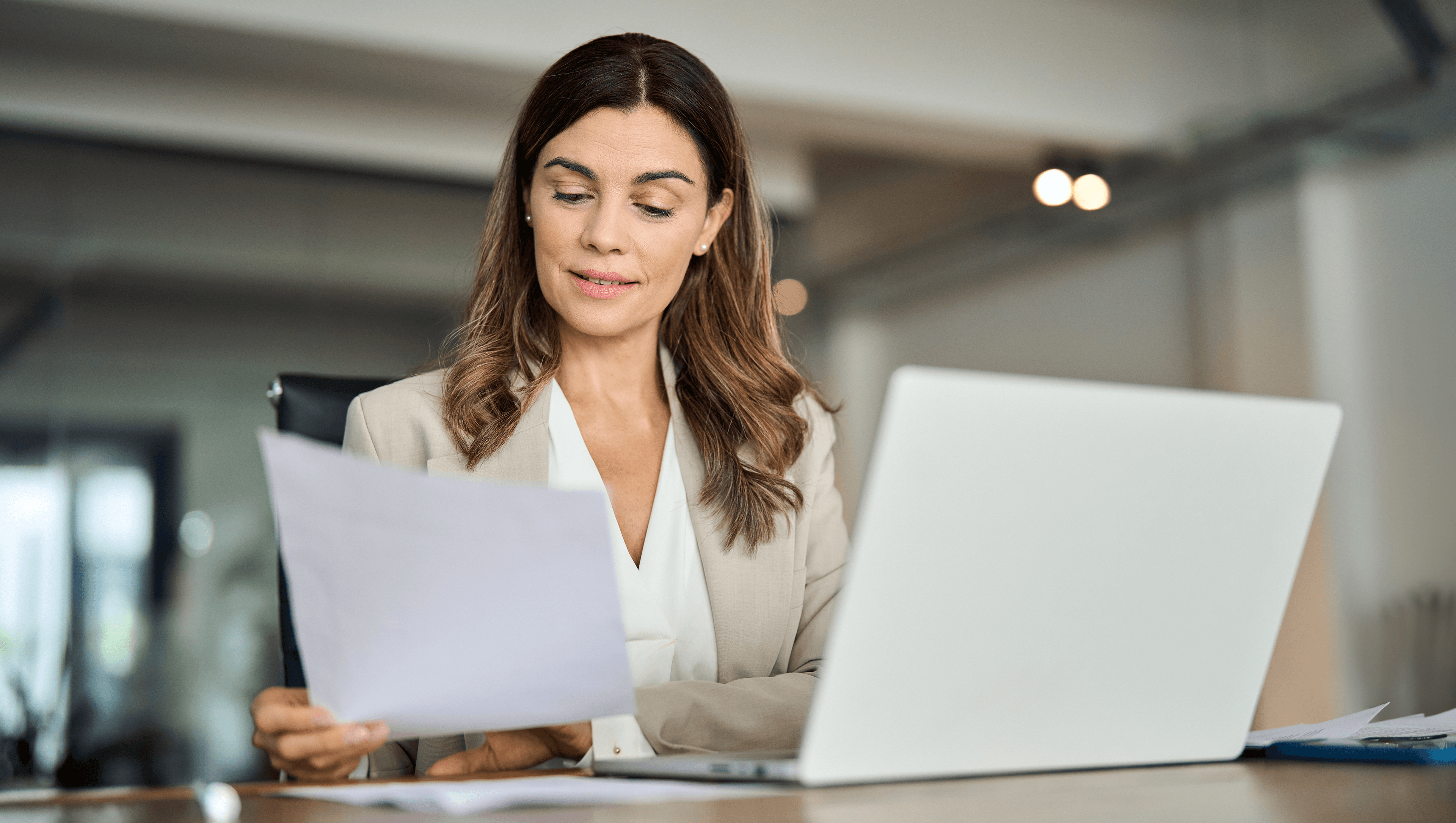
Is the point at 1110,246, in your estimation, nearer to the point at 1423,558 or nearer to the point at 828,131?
the point at 828,131

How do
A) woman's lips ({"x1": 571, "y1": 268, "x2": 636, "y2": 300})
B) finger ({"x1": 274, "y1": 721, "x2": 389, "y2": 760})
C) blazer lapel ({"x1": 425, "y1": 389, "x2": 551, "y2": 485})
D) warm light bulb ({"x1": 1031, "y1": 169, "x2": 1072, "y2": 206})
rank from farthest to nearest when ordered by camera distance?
warm light bulb ({"x1": 1031, "y1": 169, "x2": 1072, "y2": 206})
woman's lips ({"x1": 571, "y1": 268, "x2": 636, "y2": 300})
blazer lapel ({"x1": 425, "y1": 389, "x2": 551, "y2": 485})
finger ({"x1": 274, "y1": 721, "x2": 389, "y2": 760})

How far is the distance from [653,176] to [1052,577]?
98 cm

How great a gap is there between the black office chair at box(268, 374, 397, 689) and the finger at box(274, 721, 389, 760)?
2.14ft

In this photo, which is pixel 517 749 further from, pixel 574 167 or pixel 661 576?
pixel 574 167

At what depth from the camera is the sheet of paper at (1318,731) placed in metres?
0.94

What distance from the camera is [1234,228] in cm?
463

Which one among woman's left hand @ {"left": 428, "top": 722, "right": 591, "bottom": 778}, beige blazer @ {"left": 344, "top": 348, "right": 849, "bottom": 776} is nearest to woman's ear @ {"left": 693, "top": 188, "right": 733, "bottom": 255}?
beige blazer @ {"left": 344, "top": 348, "right": 849, "bottom": 776}

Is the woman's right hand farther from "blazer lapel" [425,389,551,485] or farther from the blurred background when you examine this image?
the blurred background

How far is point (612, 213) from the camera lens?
4.93ft

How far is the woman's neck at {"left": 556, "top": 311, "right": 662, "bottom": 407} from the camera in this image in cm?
170

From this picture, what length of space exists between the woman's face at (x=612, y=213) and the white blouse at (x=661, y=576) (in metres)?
0.14

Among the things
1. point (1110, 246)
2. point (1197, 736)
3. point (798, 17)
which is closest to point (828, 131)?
point (798, 17)

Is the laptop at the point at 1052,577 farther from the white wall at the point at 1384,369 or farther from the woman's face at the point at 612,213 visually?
the white wall at the point at 1384,369

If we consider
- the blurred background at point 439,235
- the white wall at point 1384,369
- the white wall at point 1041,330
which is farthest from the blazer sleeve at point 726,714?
the white wall at point 1384,369
